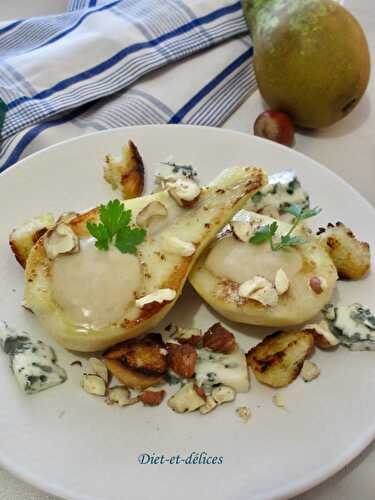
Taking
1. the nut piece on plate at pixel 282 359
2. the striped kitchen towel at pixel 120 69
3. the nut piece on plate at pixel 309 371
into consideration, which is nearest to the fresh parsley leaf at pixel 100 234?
the nut piece on plate at pixel 282 359

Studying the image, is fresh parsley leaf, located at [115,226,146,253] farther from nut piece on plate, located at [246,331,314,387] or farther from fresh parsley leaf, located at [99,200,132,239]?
nut piece on plate, located at [246,331,314,387]

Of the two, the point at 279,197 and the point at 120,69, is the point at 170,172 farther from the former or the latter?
the point at 120,69

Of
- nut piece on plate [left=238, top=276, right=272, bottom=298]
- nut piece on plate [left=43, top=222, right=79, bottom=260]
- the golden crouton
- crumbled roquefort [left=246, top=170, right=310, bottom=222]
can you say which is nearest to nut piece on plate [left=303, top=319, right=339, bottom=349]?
nut piece on plate [left=238, top=276, right=272, bottom=298]

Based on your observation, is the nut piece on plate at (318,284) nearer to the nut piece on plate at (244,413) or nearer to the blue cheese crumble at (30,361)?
the nut piece on plate at (244,413)

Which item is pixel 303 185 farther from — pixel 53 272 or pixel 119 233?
pixel 53 272

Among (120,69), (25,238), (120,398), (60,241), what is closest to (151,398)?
(120,398)

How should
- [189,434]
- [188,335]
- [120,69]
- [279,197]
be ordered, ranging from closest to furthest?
[189,434] → [188,335] → [279,197] → [120,69]

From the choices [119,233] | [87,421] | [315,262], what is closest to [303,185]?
[315,262]
